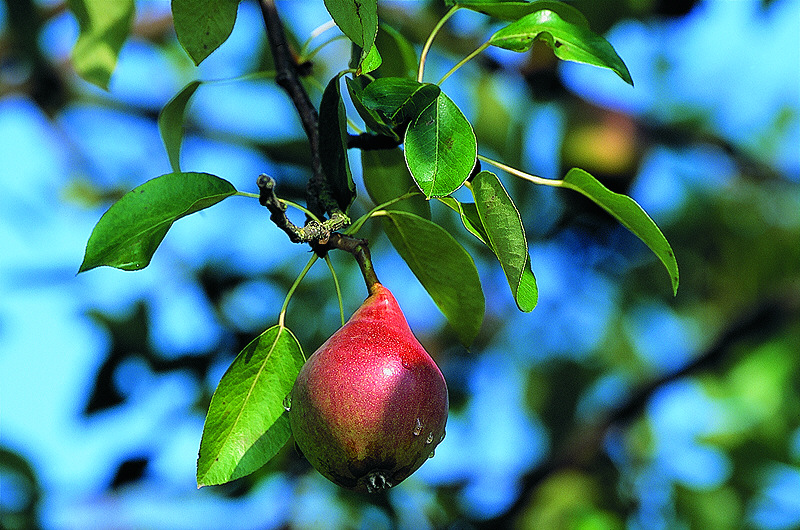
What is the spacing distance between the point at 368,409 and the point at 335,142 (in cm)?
26

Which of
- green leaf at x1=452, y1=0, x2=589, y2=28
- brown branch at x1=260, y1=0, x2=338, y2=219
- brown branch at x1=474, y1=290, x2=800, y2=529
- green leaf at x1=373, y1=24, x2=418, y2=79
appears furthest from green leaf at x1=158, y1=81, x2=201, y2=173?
brown branch at x1=474, y1=290, x2=800, y2=529

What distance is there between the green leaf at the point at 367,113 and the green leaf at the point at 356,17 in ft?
0.22

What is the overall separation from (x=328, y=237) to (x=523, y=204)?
1702 millimetres

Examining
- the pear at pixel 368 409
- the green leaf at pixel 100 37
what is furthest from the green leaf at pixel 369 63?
the green leaf at pixel 100 37

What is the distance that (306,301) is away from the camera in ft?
6.75

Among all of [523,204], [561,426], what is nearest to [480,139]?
[523,204]

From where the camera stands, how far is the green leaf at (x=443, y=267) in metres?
0.79

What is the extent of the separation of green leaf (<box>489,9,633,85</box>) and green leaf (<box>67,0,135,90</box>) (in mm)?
554

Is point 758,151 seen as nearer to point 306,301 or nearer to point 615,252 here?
point 615,252

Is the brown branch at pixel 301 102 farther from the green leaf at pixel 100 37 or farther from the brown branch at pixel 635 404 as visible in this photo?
the brown branch at pixel 635 404

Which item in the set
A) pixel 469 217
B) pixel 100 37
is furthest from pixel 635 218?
pixel 100 37

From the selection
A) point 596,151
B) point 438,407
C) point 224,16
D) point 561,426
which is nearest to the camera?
point 438,407

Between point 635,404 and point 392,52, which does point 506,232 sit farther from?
point 635,404

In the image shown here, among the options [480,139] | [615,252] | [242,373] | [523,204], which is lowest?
[615,252]
